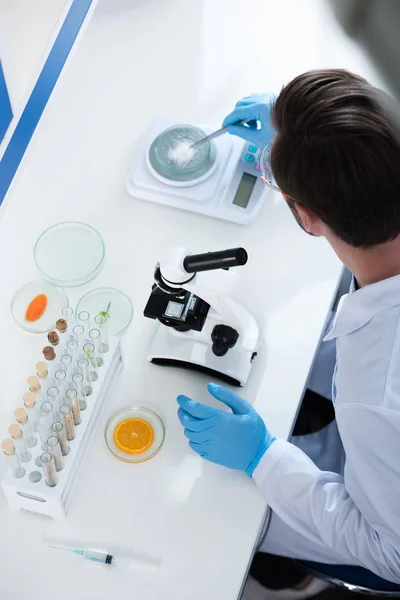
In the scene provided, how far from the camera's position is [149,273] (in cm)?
170

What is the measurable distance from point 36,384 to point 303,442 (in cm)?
67

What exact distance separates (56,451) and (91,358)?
0.70ft

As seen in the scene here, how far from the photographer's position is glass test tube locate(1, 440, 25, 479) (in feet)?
4.17

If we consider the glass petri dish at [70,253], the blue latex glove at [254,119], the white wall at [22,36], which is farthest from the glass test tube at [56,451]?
the white wall at [22,36]

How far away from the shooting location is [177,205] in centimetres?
179

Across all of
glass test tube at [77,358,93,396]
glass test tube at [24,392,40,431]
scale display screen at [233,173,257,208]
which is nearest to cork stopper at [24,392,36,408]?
glass test tube at [24,392,40,431]

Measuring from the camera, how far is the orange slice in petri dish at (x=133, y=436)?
1453 mm

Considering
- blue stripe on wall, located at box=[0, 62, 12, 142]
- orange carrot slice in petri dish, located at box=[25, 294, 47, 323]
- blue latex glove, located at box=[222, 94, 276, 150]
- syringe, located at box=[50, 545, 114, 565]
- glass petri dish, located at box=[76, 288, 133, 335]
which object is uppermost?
blue latex glove, located at box=[222, 94, 276, 150]

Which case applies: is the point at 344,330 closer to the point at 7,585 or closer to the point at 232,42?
the point at 7,585

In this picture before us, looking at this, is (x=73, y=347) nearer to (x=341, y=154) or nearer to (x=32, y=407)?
(x=32, y=407)

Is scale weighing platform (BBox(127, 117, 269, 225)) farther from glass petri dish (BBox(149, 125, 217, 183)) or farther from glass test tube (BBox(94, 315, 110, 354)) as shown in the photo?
glass test tube (BBox(94, 315, 110, 354))

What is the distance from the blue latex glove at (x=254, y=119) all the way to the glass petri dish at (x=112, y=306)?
0.53 meters

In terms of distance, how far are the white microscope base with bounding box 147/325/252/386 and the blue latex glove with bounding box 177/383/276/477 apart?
0.06m

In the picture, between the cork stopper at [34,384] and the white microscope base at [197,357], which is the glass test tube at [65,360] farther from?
the white microscope base at [197,357]
